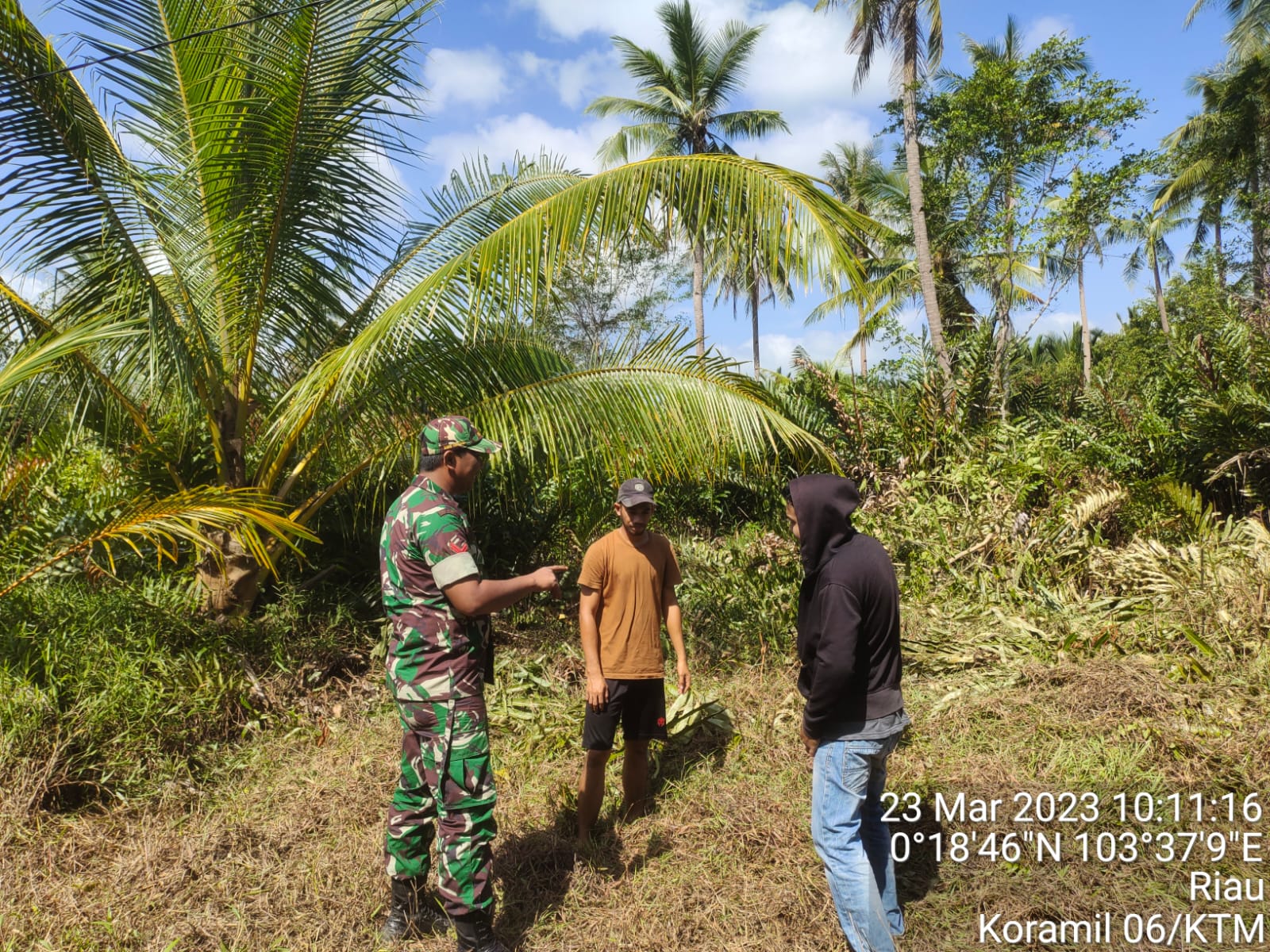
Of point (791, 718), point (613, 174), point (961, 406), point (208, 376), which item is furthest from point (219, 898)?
point (961, 406)

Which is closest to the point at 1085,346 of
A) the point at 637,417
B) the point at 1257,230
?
the point at 1257,230

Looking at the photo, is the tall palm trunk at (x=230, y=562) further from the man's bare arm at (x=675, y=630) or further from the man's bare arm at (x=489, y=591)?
the man's bare arm at (x=489, y=591)

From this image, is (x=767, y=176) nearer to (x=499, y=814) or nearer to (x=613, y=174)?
(x=613, y=174)

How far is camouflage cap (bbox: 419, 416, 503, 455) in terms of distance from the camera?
9.98ft

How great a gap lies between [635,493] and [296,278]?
340 cm

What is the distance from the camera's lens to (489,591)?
2869 millimetres

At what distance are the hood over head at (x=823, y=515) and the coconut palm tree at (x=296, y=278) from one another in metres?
2.29

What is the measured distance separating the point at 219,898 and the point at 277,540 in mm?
2784

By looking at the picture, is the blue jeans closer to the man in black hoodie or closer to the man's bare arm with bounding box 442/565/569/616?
the man in black hoodie

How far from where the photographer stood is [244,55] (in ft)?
17.7

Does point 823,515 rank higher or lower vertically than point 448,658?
higher

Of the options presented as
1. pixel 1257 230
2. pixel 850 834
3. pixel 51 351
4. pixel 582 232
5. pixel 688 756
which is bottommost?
pixel 688 756

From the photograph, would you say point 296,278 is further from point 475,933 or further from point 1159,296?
point 1159,296

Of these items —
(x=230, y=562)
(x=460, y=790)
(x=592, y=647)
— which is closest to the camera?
(x=460, y=790)
